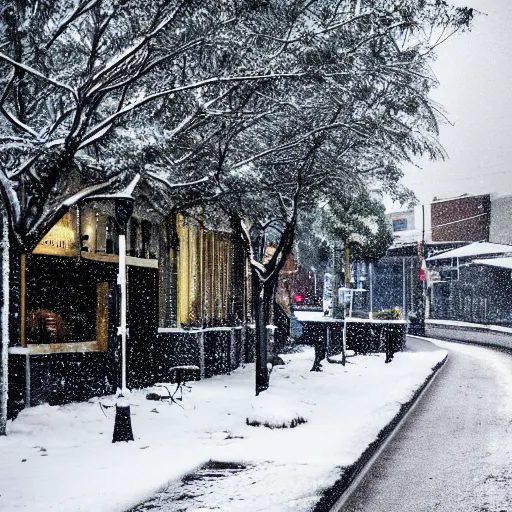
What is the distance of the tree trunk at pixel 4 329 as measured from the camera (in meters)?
9.08

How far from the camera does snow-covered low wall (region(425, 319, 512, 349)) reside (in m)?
35.4

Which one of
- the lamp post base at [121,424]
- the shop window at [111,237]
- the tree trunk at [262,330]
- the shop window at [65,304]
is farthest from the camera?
the shop window at [111,237]

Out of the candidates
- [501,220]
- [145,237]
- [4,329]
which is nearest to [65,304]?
[145,237]

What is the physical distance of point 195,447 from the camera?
346 inches

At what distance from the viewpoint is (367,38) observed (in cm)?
906

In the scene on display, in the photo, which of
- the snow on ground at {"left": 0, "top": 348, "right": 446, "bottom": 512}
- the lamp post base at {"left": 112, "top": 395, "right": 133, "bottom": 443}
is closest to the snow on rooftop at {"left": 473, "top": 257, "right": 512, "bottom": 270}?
the snow on ground at {"left": 0, "top": 348, "right": 446, "bottom": 512}

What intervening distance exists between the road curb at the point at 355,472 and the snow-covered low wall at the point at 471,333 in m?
22.0

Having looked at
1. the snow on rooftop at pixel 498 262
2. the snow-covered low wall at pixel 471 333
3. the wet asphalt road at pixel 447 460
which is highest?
the snow on rooftop at pixel 498 262

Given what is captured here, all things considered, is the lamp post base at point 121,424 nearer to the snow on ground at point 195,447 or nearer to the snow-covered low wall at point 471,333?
the snow on ground at point 195,447

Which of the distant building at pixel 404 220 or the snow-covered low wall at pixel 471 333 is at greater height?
the distant building at pixel 404 220

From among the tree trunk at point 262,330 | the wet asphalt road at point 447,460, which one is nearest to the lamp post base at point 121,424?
the wet asphalt road at point 447,460

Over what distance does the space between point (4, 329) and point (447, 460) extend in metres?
5.83

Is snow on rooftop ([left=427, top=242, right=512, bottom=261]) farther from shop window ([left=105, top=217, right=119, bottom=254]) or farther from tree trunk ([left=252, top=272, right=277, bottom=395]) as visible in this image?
shop window ([left=105, top=217, right=119, bottom=254])

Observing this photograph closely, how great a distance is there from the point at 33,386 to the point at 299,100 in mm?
6346
